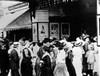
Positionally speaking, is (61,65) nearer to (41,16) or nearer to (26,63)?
(26,63)

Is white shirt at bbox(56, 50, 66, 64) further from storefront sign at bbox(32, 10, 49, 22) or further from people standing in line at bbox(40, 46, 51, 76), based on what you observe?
storefront sign at bbox(32, 10, 49, 22)

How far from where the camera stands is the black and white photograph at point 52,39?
16141 millimetres

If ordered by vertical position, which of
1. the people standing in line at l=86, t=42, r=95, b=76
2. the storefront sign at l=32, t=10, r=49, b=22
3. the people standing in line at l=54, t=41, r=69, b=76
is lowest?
the people standing in line at l=86, t=42, r=95, b=76

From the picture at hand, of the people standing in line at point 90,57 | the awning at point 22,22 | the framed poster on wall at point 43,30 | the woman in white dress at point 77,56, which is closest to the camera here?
the woman in white dress at point 77,56

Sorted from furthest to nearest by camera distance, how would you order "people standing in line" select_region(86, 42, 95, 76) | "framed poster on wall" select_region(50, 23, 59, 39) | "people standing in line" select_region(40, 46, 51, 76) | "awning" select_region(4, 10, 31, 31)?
"awning" select_region(4, 10, 31, 31)
"framed poster on wall" select_region(50, 23, 59, 39)
"people standing in line" select_region(86, 42, 95, 76)
"people standing in line" select_region(40, 46, 51, 76)

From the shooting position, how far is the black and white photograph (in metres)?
16.1

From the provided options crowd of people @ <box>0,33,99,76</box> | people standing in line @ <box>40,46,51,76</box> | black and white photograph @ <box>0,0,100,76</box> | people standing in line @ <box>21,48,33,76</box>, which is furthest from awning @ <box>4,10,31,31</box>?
people standing in line @ <box>40,46,51,76</box>

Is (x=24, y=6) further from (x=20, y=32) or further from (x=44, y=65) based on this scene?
(x=44, y=65)

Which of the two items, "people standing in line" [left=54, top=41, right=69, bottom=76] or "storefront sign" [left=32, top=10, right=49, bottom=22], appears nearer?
"people standing in line" [left=54, top=41, right=69, bottom=76]

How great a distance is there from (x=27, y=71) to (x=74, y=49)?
2727mm

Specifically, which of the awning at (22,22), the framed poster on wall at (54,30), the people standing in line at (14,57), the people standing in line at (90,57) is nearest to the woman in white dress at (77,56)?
the people standing in line at (90,57)

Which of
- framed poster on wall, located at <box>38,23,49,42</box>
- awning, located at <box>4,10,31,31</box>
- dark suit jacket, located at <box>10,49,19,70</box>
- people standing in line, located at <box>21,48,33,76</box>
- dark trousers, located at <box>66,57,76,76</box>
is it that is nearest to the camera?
dark trousers, located at <box>66,57,76,76</box>

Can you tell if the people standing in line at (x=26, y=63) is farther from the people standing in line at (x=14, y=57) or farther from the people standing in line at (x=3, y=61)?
the people standing in line at (x=3, y=61)

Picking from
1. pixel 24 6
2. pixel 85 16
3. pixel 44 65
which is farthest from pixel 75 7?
pixel 44 65
